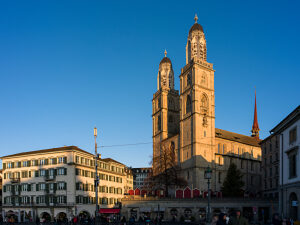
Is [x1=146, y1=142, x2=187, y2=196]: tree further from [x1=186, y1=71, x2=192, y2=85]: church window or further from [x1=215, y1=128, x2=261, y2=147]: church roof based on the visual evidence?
[x1=186, y1=71, x2=192, y2=85]: church window

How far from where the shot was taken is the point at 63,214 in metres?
69.2

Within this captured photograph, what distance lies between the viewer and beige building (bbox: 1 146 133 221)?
224ft

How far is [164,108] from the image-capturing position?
99.6 m

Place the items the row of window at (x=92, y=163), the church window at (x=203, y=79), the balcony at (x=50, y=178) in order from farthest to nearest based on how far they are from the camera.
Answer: the church window at (x=203, y=79) → the row of window at (x=92, y=163) → the balcony at (x=50, y=178)

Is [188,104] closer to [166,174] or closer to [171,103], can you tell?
[171,103]

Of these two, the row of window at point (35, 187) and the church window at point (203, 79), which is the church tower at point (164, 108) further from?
the row of window at point (35, 187)

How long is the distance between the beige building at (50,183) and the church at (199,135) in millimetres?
18697

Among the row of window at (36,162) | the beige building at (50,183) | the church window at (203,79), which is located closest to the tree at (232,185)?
Answer: the church window at (203,79)

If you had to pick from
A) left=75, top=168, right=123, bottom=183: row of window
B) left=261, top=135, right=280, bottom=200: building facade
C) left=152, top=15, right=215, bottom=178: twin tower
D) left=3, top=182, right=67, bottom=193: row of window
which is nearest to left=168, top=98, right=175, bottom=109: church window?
left=152, top=15, right=215, bottom=178: twin tower

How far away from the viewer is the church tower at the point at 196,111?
78.9m

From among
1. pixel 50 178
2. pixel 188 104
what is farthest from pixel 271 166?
pixel 50 178

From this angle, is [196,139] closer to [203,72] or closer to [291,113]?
[203,72]

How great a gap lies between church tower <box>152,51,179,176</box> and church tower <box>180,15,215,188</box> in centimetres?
1288

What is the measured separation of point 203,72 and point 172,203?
33680 millimetres
